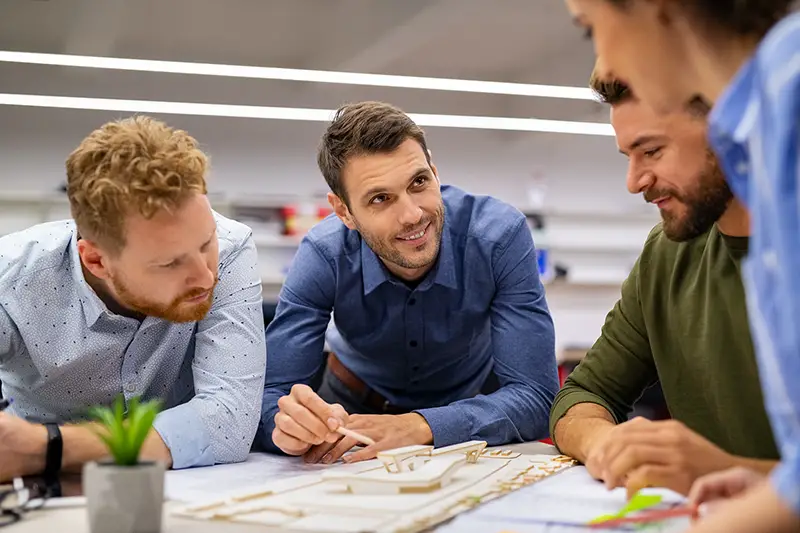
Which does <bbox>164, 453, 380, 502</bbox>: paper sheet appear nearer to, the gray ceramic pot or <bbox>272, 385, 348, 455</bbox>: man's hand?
<bbox>272, 385, 348, 455</bbox>: man's hand

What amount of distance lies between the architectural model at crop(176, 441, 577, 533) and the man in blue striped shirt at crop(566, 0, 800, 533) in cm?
37

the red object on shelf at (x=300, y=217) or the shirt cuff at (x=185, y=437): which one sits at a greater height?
the red object on shelf at (x=300, y=217)

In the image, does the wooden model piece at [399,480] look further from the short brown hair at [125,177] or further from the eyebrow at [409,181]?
the eyebrow at [409,181]

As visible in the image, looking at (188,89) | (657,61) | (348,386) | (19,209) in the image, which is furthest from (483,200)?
(19,209)

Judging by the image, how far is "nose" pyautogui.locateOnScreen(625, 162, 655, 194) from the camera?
1.43 m

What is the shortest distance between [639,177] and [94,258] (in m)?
1.08

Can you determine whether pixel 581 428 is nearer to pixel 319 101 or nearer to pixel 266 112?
pixel 319 101

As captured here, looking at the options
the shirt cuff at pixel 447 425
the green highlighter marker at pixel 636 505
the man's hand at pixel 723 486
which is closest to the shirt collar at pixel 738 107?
the man's hand at pixel 723 486

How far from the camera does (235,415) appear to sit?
5.49 feet

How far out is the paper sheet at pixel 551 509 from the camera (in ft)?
3.37

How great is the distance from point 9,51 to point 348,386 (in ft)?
12.4

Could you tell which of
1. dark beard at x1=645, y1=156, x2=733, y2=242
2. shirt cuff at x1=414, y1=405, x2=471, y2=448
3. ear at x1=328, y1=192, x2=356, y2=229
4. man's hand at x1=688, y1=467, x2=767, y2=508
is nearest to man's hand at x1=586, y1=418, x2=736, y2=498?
man's hand at x1=688, y1=467, x2=767, y2=508

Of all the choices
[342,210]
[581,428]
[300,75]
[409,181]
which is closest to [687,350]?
[581,428]

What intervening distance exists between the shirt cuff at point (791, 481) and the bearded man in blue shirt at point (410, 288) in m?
1.16
